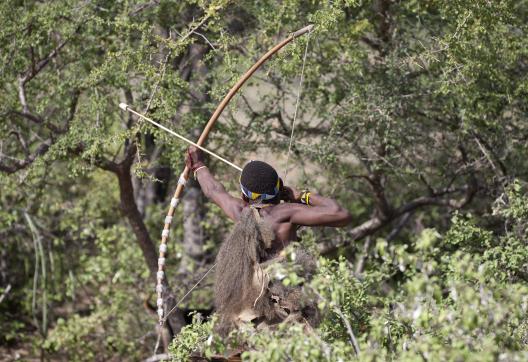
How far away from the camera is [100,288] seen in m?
13.0

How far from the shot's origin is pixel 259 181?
256 inches

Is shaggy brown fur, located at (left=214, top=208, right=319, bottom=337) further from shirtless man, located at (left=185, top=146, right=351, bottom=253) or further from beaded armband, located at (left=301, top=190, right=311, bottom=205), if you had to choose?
beaded armband, located at (left=301, top=190, right=311, bottom=205)

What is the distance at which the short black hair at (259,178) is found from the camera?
649 centimetres

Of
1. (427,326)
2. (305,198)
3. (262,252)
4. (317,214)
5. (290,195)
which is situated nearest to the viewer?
(427,326)

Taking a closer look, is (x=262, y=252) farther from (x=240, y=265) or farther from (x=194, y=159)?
(x=194, y=159)

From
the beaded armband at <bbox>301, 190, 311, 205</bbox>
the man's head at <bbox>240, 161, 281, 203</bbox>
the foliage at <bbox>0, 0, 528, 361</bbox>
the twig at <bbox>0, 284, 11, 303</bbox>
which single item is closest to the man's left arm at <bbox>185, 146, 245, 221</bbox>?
the man's head at <bbox>240, 161, 281, 203</bbox>

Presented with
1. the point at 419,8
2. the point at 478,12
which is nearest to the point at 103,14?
the point at 419,8

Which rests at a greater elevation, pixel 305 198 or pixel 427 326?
pixel 305 198

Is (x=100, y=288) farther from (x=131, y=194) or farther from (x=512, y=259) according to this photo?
(x=512, y=259)

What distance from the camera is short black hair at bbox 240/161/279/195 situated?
649 centimetres

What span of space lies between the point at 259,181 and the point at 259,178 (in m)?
0.02

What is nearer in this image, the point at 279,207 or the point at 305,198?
the point at 279,207

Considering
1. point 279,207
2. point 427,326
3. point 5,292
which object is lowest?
point 427,326

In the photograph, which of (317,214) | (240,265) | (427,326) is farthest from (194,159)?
(427,326)
